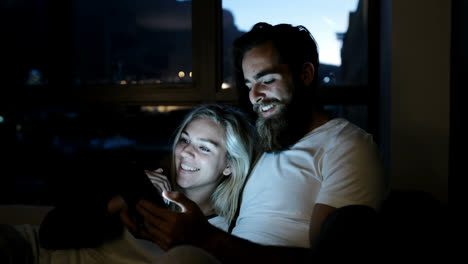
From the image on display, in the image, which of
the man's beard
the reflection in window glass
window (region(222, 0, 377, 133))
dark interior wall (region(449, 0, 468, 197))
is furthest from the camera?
the reflection in window glass

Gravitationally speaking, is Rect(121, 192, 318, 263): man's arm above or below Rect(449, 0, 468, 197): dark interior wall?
below

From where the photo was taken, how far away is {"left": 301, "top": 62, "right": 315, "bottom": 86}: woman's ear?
4.44ft

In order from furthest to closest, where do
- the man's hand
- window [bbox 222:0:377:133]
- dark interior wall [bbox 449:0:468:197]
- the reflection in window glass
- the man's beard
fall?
the reflection in window glass
window [bbox 222:0:377:133]
dark interior wall [bbox 449:0:468:197]
the man's beard
the man's hand

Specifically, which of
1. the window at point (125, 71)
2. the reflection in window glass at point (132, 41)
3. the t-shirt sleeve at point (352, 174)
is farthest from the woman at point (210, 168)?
the reflection in window glass at point (132, 41)

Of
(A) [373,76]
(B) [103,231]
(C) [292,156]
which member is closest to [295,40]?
(C) [292,156]

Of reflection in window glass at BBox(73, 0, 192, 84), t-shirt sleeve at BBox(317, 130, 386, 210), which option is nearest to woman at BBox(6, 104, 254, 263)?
t-shirt sleeve at BBox(317, 130, 386, 210)

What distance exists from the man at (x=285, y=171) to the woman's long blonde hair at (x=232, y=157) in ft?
0.14

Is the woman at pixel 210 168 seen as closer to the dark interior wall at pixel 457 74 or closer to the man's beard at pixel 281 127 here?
the man's beard at pixel 281 127

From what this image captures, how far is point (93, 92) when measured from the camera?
2059 millimetres

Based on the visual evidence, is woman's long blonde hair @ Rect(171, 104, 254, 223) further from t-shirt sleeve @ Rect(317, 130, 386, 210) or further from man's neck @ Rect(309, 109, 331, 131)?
t-shirt sleeve @ Rect(317, 130, 386, 210)

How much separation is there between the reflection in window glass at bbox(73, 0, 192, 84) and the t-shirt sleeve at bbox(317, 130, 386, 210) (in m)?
1.20

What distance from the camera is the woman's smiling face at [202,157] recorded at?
130 cm

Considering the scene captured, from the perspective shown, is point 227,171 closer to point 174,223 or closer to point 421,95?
point 174,223

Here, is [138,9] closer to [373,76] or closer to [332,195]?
[373,76]
